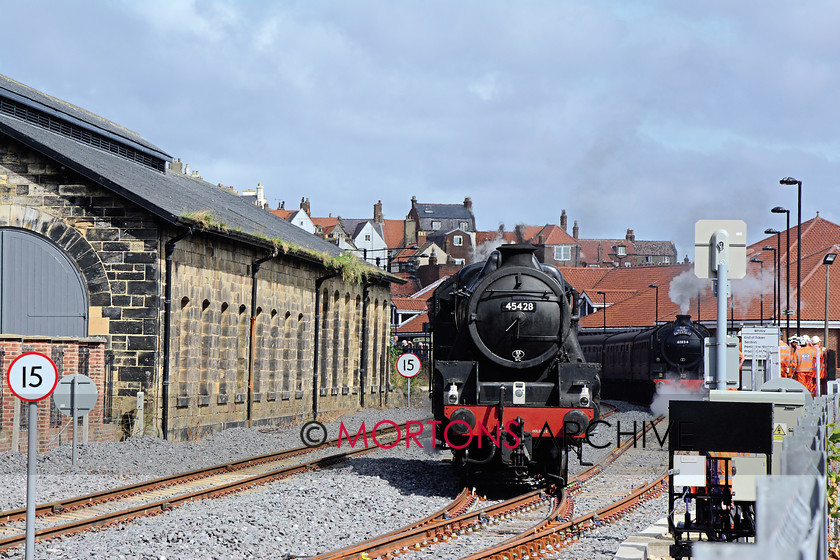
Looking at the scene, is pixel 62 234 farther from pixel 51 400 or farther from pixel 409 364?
pixel 409 364

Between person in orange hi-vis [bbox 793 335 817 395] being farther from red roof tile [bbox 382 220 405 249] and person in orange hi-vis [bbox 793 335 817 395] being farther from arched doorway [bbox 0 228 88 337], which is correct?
red roof tile [bbox 382 220 405 249]

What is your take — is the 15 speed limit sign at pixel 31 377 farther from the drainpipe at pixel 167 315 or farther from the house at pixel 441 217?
the house at pixel 441 217

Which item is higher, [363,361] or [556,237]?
[556,237]

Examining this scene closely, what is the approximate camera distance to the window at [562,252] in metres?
113

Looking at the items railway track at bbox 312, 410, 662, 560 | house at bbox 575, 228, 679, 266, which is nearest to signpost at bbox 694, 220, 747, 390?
railway track at bbox 312, 410, 662, 560

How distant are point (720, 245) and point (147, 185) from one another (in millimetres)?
16821

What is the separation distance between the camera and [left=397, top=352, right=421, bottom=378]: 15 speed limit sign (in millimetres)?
29312

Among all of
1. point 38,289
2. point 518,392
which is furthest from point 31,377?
point 38,289

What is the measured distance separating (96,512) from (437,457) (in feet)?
27.5

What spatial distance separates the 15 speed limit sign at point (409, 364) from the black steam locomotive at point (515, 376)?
13539mm

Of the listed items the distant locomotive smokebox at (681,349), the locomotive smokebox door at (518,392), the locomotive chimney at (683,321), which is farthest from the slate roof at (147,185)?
the locomotive chimney at (683,321)

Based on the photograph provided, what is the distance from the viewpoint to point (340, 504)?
1300cm

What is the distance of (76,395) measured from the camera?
16734 millimetres

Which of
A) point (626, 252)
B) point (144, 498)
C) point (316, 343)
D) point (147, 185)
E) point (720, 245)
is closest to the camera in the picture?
point (720, 245)
